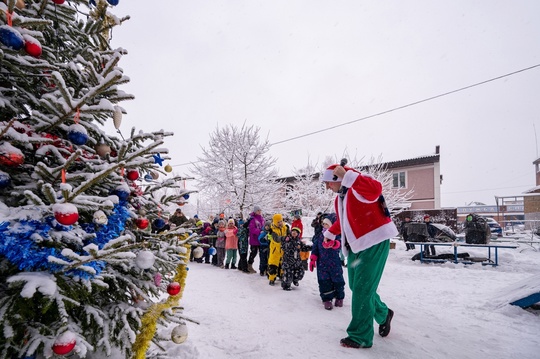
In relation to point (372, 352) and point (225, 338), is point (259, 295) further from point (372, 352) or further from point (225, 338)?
point (372, 352)

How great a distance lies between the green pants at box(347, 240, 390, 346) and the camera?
321 centimetres

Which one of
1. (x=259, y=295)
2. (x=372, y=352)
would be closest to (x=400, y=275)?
(x=259, y=295)

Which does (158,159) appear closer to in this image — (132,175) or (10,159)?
(132,175)

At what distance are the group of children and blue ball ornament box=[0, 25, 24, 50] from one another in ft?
5.21

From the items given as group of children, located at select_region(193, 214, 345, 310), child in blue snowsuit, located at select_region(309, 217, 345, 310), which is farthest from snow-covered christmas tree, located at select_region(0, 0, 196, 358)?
child in blue snowsuit, located at select_region(309, 217, 345, 310)

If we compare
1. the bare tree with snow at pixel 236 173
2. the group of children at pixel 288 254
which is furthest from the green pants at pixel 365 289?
the bare tree with snow at pixel 236 173

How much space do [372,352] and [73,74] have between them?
3.68 metres

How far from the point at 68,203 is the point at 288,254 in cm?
542

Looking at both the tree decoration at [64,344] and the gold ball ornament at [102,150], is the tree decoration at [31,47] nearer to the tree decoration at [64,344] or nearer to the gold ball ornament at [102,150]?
the gold ball ornament at [102,150]

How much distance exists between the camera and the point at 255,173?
19078mm

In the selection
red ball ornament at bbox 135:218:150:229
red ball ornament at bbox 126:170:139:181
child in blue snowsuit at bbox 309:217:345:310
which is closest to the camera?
red ball ornament at bbox 135:218:150:229

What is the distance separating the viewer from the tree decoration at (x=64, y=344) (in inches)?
55.7

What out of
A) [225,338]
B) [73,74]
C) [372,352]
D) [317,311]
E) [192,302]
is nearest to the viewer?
[73,74]

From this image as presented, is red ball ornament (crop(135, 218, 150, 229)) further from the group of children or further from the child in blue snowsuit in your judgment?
the child in blue snowsuit
